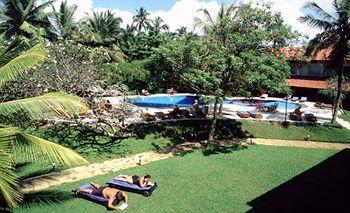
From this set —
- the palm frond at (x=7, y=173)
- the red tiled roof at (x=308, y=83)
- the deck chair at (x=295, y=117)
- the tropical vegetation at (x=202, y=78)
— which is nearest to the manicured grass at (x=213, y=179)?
the tropical vegetation at (x=202, y=78)

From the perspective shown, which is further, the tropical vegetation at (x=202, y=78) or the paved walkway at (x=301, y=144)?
the paved walkway at (x=301, y=144)

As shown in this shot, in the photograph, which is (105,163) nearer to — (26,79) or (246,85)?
(26,79)

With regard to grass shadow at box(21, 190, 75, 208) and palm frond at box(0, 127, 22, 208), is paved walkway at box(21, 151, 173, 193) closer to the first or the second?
grass shadow at box(21, 190, 75, 208)

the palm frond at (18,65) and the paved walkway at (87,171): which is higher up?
the palm frond at (18,65)

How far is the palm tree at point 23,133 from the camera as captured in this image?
6570 millimetres

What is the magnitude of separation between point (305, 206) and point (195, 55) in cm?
988

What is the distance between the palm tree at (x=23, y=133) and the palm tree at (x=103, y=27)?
32.5m

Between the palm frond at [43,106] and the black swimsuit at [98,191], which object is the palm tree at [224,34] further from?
the palm frond at [43,106]

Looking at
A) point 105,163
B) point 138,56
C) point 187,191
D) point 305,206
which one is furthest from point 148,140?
point 138,56

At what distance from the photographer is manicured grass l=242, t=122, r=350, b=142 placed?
77.2 ft

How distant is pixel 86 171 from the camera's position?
1574 centimetres

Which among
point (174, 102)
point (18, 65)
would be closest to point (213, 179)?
point (18, 65)

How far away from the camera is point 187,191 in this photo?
14.0 metres

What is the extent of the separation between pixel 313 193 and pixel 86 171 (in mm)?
10013
